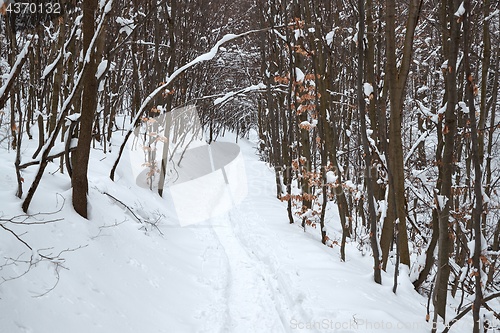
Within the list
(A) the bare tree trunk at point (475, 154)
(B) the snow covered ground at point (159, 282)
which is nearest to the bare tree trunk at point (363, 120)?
(B) the snow covered ground at point (159, 282)

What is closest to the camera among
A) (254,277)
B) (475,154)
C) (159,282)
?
(475,154)

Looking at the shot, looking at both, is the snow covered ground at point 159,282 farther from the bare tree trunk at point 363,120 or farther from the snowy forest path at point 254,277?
the bare tree trunk at point 363,120

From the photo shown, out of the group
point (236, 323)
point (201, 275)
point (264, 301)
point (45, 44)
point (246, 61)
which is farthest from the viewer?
point (246, 61)

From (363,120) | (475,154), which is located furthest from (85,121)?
(475,154)

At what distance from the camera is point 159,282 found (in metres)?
4.29

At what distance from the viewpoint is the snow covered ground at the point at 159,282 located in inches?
111

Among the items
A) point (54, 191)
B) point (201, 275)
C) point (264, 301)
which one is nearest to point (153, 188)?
point (201, 275)

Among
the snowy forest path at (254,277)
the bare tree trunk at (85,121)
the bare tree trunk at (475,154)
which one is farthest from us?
the snowy forest path at (254,277)

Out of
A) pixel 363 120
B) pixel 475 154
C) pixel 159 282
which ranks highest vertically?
pixel 363 120

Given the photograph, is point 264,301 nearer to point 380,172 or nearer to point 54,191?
point 54,191

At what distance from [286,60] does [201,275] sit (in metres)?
7.71

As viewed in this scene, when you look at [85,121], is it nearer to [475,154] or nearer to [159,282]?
[159,282]

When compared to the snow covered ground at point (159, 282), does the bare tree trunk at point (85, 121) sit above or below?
above

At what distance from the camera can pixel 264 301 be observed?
4.38 meters
